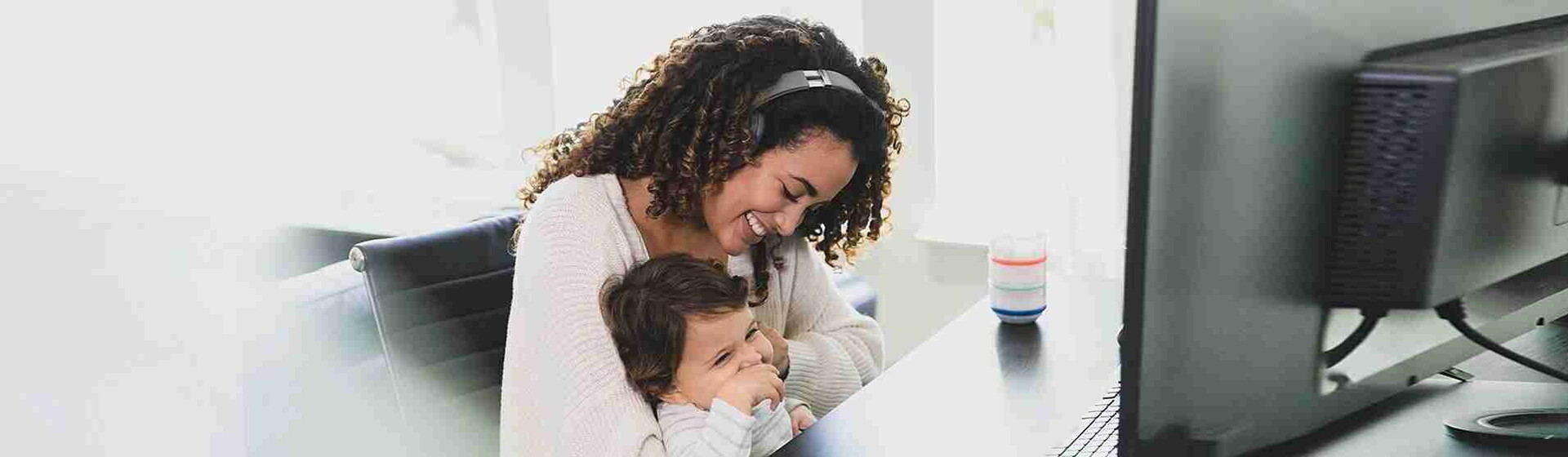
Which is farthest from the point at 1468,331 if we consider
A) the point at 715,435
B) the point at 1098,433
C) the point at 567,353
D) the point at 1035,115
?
the point at 1035,115

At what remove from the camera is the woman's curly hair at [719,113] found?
149 centimetres

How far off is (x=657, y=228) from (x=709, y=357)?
0.22 meters

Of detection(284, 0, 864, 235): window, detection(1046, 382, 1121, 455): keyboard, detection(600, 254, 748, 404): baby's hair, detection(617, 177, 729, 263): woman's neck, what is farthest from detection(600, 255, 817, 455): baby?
detection(284, 0, 864, 235): window

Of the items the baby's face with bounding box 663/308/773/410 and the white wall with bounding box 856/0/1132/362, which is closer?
the baby's face with bounding box 663/308/773/410

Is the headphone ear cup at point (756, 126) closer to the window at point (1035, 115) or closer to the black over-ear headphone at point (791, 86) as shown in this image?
the black over-ear headphone at point (791, 86)

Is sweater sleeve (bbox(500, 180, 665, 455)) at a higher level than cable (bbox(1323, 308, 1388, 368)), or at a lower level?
lower

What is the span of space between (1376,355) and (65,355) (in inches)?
113

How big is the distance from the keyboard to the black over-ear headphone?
1.46 feet

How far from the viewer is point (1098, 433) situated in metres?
1.19

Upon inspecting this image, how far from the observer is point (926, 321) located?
3.05 metres

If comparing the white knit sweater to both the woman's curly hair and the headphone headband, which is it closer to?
the woman's curly hair

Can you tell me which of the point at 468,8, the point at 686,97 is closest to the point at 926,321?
the point at 468,8

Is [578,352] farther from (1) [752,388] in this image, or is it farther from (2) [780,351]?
(2) [780,351]

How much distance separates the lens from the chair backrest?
167 centimetres
